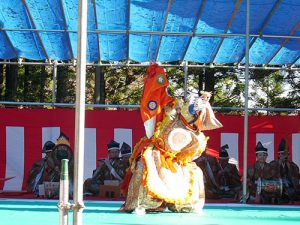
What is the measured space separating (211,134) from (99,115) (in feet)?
6.71

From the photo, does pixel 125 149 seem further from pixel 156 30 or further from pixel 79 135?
pixel 79 135

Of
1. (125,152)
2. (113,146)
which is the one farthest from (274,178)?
(113,146)

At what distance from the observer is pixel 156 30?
11297 millimetres

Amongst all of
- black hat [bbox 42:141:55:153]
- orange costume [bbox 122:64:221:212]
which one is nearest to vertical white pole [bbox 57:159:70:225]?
orange costume [bbox 122:64:221:212]

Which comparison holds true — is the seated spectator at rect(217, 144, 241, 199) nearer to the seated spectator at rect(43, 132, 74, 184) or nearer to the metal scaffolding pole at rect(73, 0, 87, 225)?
the seated spectator at rect(43, 132, 74, 184)

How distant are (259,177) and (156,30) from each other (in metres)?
3.25

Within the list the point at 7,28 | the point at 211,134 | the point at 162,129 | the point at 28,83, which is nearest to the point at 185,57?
the point at 211,134

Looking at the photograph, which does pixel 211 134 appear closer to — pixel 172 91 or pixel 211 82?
pixel 211 82

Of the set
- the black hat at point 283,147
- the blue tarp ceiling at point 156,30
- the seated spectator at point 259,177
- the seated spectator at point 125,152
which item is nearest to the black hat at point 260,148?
the seated spectator at point 259,177

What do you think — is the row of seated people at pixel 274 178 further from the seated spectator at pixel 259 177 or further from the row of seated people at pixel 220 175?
the row of seated people at pixel 220 175

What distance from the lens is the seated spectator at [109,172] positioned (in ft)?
35.4

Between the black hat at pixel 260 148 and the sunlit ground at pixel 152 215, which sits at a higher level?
the black hat at pixel 260 148

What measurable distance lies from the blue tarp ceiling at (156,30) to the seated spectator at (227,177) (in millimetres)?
2089

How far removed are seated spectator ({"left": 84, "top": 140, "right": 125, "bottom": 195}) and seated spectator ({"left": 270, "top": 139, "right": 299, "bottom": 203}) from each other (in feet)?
8.67
